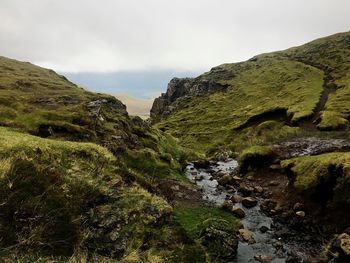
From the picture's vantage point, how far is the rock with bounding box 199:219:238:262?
86.2 feet

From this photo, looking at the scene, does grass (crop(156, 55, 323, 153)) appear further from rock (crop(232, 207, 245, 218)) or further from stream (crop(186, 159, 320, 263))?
rock (crop(232, 207, 245, 218))

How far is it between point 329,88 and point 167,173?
107m

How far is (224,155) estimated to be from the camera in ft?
262

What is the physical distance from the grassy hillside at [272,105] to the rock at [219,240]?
180 ft

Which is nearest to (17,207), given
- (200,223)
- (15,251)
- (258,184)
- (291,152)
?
(15,251)

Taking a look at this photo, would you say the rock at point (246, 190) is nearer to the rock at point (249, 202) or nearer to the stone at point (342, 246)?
the rock at point (249, 202)

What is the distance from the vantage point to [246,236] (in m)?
30.4

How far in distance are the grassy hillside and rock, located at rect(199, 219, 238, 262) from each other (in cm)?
5486

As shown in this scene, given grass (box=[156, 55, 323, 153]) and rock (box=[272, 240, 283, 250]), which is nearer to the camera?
rock (box=[272, 240, 283, 250])

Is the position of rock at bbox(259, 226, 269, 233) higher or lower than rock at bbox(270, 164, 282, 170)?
lower

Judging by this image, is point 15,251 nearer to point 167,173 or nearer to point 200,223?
point 200,223

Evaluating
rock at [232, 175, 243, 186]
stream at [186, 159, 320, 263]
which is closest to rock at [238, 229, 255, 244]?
stream at [186, 159, 320, 263]

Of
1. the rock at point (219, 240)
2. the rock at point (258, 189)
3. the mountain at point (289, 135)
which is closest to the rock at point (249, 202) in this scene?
the mountain at point (289, 135)

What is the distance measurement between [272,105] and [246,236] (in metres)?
98.8
